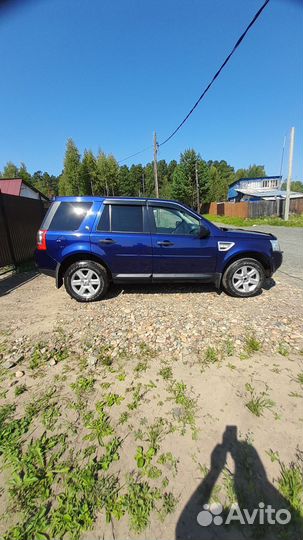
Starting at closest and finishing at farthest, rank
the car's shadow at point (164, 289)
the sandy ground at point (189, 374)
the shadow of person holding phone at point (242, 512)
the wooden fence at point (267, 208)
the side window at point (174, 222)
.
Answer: the shadow of person holding phone at point (242, 512)
the sandy ground at point (189, 374)
the side window at point (174, 222)
the car's shadow at point (164, 289)
the wooden fence at point (267, 208)

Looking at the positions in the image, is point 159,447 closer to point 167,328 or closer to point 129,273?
→ point 167,328

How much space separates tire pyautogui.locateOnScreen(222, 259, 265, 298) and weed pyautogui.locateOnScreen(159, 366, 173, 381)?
94.7 inches

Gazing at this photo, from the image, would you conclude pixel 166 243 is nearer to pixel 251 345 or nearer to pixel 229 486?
pixel 251 345

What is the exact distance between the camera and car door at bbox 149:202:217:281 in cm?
454

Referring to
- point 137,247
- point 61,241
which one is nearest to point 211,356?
point 137,247

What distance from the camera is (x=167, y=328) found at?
3.65 metres

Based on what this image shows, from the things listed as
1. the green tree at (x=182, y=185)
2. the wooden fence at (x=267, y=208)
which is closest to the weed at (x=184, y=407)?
the wooden fence at (x=267, y=208)

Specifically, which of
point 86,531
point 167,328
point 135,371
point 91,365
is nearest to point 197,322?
point 167,328

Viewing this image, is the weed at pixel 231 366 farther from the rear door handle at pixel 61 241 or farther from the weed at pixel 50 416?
the rear door handle at pixel 61 241

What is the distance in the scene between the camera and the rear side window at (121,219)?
4.54m

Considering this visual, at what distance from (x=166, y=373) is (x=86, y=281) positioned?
2.48 metres

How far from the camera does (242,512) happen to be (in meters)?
1.51

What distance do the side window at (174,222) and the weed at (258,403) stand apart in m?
2.84

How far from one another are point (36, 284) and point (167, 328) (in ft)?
12.3
